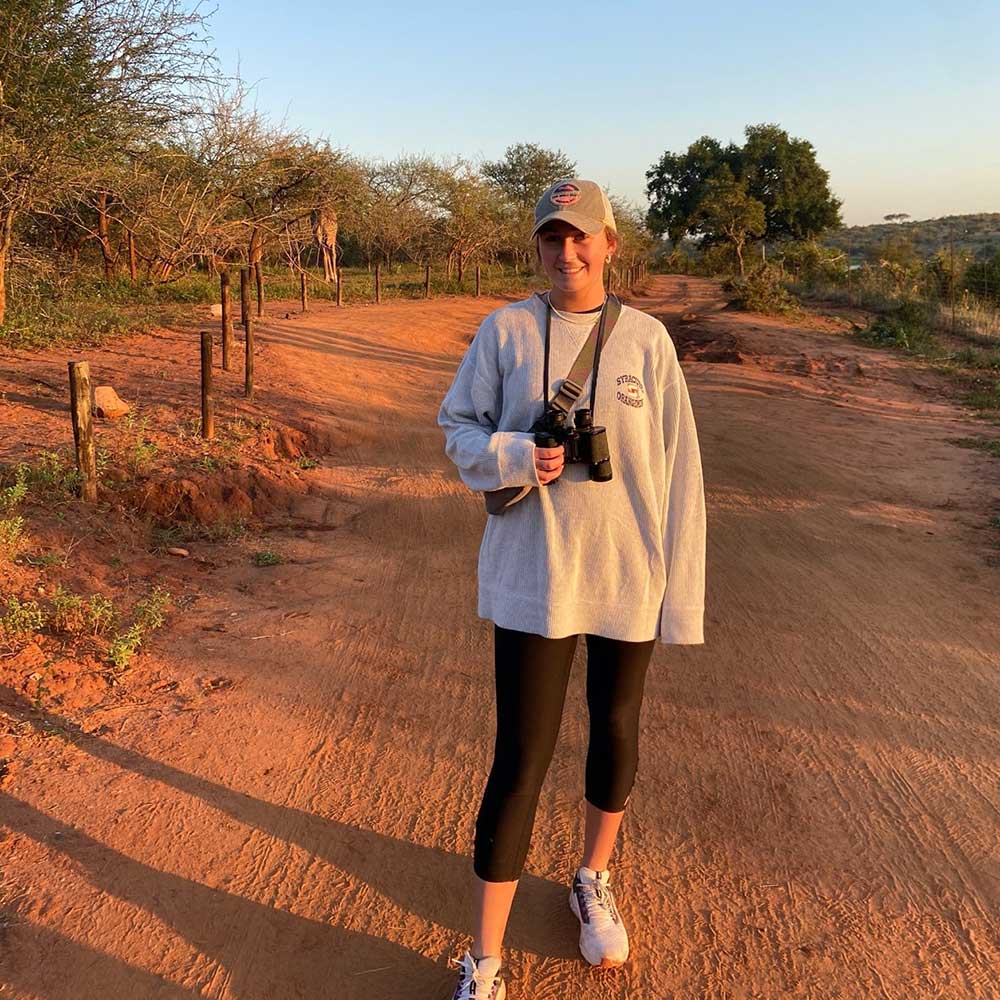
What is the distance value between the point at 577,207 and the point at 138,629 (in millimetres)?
2958

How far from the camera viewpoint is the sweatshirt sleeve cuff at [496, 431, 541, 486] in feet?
5.55

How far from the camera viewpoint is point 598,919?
209 centimetres

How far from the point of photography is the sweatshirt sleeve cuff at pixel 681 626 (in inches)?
74.0

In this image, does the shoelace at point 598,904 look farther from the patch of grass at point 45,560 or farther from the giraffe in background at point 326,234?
the giraffe in background at point 326,234

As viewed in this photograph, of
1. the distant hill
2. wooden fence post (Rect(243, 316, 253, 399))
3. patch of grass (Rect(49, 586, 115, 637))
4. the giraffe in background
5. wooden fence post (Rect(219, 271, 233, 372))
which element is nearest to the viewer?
patch of grass (Rect(49, 586, 115, 637))

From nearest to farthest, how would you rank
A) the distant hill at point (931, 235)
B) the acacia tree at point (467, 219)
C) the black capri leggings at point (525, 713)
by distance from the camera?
the black capri leggings at point (525, 713), the acacia tree at point (467, 219), the distant hill at point (931, 235)

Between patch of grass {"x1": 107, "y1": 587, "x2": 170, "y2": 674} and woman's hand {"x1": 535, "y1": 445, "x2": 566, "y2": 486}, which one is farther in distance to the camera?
patch of grass {"x1": 107, "y1": 587, "x2": 170, "y2": 674}

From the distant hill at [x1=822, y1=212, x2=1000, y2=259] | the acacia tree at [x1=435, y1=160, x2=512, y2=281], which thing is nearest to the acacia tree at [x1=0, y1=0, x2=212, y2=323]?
the acacia tree at [x1=435, y1=160, x2=512, y2=281]

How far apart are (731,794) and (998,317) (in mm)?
17061

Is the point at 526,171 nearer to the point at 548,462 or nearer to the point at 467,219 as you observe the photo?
the point at 467,219

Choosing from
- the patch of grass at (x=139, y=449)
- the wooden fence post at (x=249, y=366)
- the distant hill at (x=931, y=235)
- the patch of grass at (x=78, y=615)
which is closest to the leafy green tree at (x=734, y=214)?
the distant hill at (x=931, y=235)

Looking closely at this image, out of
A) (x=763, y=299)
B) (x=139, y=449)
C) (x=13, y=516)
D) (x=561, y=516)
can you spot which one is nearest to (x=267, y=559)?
(x=13, y=516)

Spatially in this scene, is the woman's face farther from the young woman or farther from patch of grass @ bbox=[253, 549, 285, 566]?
patch of grass @ bbox=[253, 549, 285, 566]

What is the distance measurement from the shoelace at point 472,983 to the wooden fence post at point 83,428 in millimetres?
4073
